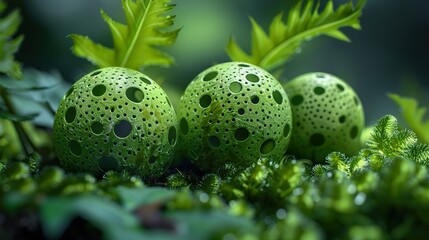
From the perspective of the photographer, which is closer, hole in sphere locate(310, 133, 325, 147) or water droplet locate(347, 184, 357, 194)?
water droplet locate(347, 184, 357, 194)

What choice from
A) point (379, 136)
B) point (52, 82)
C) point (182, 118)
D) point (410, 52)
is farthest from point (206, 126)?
point (410, 52)

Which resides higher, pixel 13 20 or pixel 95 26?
pixel 13 20

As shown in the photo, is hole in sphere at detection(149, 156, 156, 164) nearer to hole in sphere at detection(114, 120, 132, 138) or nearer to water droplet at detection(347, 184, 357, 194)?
hole in sphere at detection(114, 120, 132, 138)

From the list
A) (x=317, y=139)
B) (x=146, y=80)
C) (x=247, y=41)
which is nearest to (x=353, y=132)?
(x=317, y=139)

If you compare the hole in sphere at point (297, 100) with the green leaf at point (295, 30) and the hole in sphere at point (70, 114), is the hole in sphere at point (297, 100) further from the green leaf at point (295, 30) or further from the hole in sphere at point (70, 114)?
the hole in sphere at point (70, 114)

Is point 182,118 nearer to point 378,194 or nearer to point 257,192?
point 257,192

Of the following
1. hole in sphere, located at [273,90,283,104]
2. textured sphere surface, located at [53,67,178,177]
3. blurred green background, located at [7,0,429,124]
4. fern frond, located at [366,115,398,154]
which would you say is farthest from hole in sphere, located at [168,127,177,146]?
blurred green background, located at [7,0,429,124]

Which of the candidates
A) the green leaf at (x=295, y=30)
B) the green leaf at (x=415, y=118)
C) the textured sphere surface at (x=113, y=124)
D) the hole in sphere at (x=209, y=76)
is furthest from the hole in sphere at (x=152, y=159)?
the green leaf at (x=415, y=118)
